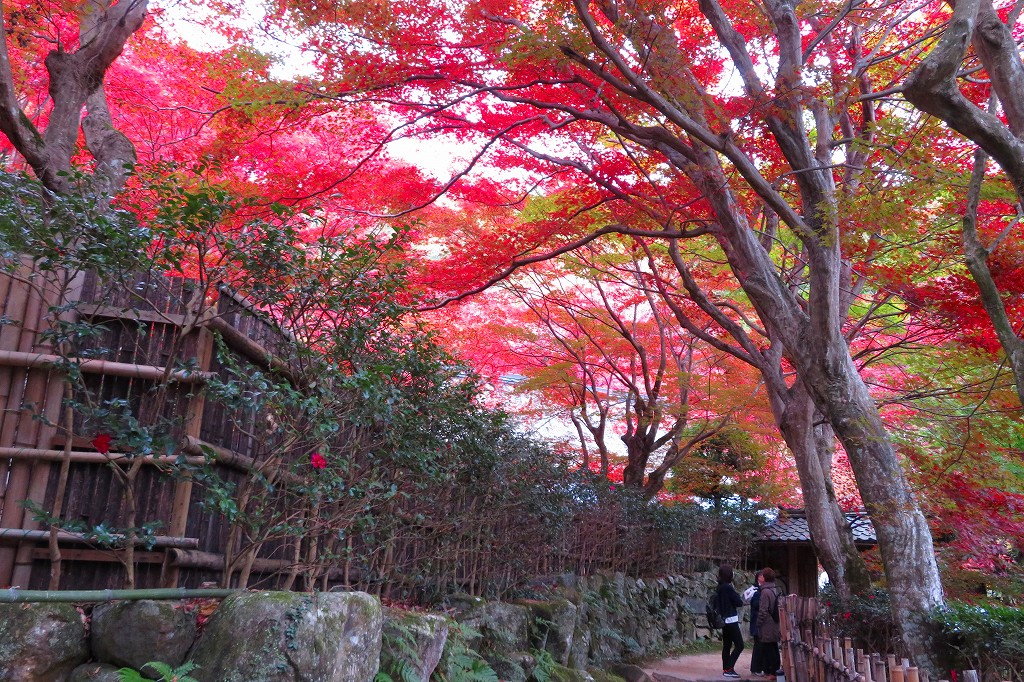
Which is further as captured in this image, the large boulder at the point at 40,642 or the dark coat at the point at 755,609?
the dark coat at the point at 755,609

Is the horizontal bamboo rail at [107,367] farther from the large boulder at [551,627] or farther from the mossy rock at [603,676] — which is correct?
the mossy rock at [603,676]

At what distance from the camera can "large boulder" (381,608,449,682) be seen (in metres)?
5.08

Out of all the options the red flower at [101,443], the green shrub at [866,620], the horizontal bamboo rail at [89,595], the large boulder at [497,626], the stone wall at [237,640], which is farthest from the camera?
the green shrub at [866,620]

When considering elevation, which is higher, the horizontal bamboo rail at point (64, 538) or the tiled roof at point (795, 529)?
the tiled roof at point (795, 529)

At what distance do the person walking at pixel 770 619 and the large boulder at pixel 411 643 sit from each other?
6.79 m

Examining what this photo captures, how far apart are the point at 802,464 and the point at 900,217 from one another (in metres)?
4.40

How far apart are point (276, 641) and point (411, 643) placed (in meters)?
1.69

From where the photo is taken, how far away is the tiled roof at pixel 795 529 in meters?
18.5

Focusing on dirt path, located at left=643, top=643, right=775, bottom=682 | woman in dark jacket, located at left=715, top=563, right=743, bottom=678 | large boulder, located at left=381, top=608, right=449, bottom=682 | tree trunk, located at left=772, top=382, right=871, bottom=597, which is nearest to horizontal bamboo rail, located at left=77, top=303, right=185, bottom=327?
large boulder, located at left=381, top=608, right=449, bottom=682

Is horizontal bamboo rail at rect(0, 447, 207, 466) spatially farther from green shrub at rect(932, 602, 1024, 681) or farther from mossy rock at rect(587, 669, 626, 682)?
mossy rock at rect(587, 669, 626, 682)

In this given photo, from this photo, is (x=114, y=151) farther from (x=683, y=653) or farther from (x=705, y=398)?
(x=683, y=653)

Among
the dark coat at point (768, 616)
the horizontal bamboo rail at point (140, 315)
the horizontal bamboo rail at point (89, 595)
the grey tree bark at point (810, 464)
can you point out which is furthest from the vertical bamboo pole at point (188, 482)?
the dark coat at point (768, 616)

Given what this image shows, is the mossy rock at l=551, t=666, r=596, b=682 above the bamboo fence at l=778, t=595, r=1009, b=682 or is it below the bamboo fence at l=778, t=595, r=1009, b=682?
below

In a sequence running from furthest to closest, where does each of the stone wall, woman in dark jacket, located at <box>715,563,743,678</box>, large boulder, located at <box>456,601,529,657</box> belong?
woman in dark jacket, located at <box>715,563,743,678</box> < large boulder, located at <box>456,601,529,657</box> < the stone wall
